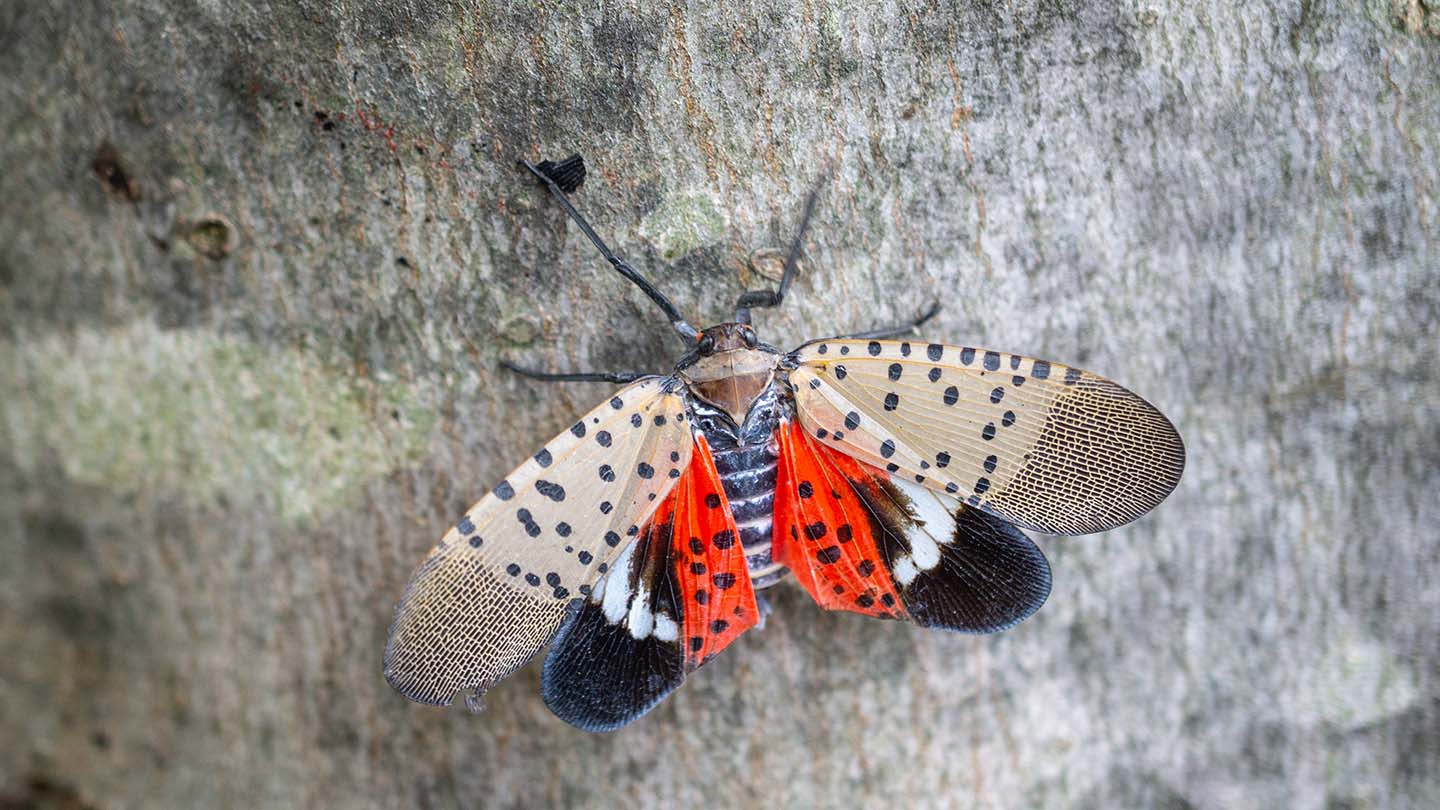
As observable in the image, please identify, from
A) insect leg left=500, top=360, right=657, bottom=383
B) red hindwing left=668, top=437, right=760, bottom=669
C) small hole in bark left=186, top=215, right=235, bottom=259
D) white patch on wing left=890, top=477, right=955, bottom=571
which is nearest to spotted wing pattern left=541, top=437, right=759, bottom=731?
red hindwing left=668, top=437, right=760, bottom=669

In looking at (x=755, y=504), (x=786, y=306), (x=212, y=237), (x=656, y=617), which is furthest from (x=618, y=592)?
(x=212, y=237)

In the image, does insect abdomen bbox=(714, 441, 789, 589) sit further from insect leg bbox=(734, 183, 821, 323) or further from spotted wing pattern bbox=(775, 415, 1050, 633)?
insect leg bbox=(734, 183, 821, 323)

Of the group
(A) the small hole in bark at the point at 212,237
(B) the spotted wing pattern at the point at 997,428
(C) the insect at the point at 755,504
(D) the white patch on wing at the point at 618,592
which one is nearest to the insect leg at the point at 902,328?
(C) the insect at the point at 755,504

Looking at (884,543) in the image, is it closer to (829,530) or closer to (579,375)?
(829,530)

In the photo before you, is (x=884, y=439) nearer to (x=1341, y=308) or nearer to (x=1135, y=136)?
(x=1135, y=136)

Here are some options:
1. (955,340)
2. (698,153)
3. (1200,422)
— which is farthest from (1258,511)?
(698,153)

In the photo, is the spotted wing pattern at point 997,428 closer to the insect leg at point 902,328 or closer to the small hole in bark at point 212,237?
the insect leg at point 902,328
